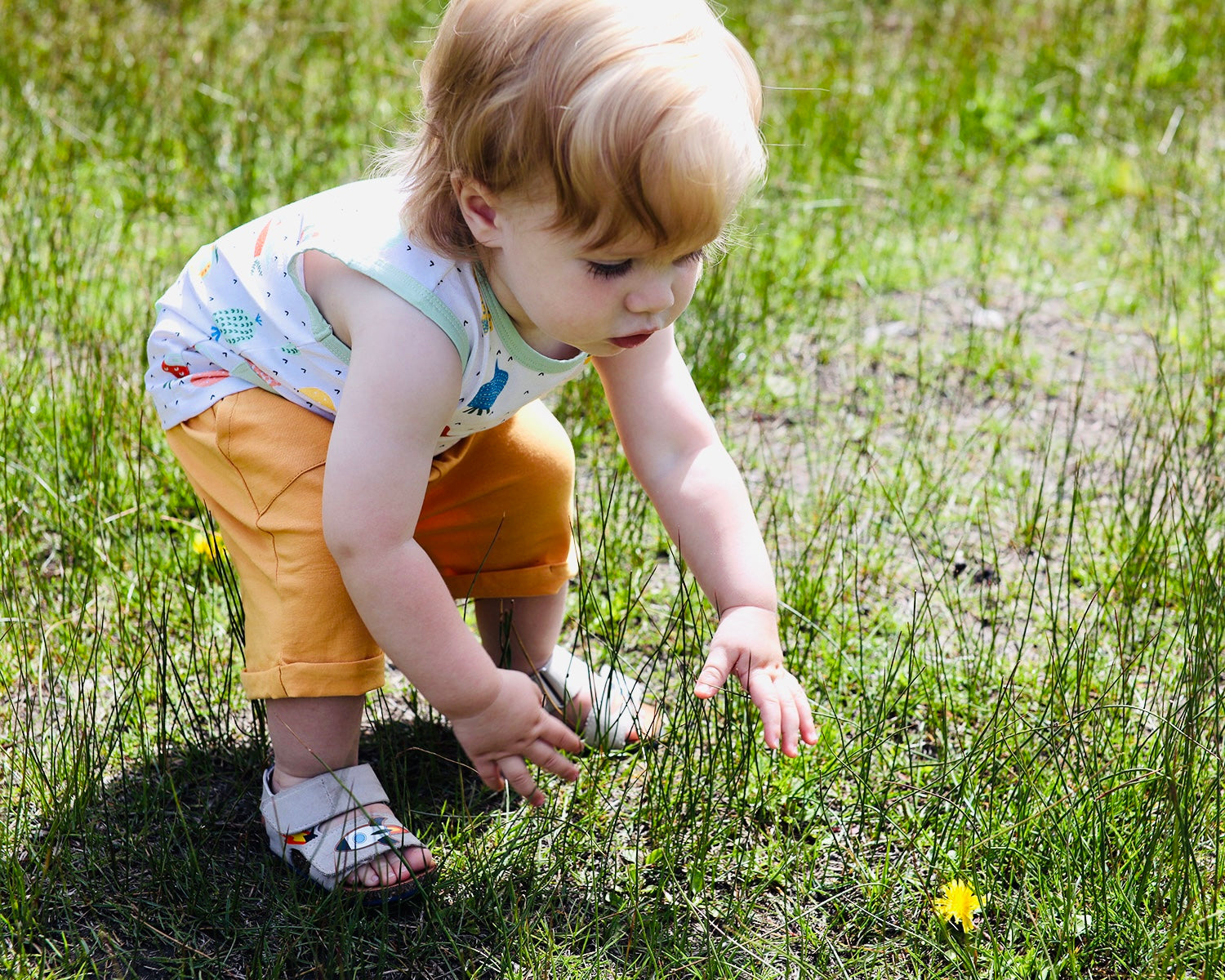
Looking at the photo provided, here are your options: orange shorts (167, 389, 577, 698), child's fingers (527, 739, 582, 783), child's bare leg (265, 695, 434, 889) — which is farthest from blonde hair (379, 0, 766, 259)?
child's bare leg (265, 695, 434, 889)

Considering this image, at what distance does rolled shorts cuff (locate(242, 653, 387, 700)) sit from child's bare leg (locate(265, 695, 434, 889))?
1.4 inches

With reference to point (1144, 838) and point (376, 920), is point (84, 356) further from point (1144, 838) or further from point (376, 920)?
point (1144, 838)

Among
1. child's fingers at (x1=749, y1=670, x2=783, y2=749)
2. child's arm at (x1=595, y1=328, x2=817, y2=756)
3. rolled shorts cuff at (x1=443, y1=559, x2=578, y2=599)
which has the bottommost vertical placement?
rolled shorts cuff at (x1=443, y1=559, x2=578, y2=599)

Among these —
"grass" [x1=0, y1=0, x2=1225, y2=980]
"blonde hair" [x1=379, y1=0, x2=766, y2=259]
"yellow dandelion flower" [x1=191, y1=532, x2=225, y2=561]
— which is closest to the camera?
"blonde hair" [x1=379, y1=0, x2=766, y2=259]

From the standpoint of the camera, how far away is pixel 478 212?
1.64m

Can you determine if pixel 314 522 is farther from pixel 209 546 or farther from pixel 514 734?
pixel 209 546

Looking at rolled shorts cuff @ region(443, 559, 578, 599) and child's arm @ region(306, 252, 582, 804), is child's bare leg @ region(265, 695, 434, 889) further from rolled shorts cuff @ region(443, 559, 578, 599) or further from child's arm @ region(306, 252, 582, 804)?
rolled shorts cuff @ region(443, 559, 578, 599)

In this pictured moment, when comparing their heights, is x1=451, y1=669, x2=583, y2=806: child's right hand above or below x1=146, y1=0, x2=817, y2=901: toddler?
below

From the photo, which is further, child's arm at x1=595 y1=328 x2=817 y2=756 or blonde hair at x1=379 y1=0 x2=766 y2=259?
child's arm at x1=595 y1=328 x2=817 y2=756

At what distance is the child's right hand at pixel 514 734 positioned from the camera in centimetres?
168

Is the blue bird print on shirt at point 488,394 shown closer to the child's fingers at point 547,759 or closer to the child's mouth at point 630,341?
the child's mouth at point 630,341

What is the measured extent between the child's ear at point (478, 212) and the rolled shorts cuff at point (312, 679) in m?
0.63

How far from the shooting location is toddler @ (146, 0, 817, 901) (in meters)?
1.49

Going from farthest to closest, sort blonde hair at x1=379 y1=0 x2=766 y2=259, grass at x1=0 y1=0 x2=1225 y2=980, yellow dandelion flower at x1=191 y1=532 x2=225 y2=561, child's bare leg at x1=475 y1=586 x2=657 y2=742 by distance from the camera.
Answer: child's bare leg at x1=475 y1=586 x2=657 y2=742 < yellow dandelion flower at x1=191 y1=532 x2=225 y2=561 < grass at x1=0 y1=0 x2=1225 y2=980 < blonde hair at x1=379 y1=0 x2=766 y2=259
